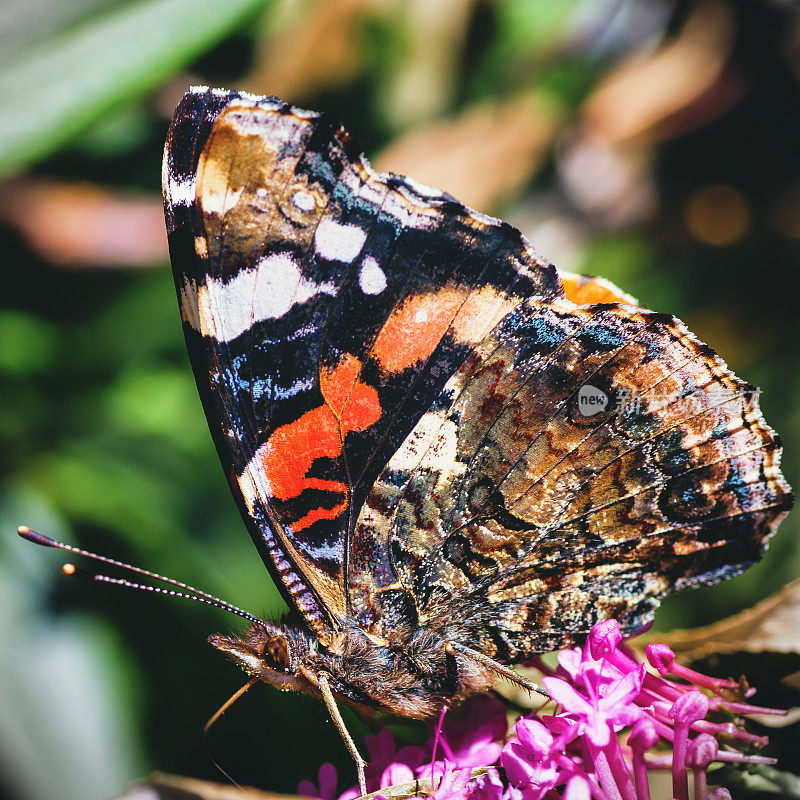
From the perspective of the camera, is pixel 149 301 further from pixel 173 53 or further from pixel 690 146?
pixel 690 146

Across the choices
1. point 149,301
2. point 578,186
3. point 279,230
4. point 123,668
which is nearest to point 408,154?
point 578,186

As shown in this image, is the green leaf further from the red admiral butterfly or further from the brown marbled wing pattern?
the brown marbled wing pattern

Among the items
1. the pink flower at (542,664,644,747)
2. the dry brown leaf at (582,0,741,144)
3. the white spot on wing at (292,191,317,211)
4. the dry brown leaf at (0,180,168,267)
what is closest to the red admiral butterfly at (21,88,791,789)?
the white spot on wing at (292,191,317,211)

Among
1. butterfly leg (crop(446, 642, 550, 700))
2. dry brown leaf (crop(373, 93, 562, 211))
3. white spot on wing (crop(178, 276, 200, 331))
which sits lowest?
butterfly leg (crop(446, 642, 550, 700))

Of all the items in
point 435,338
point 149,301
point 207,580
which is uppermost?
point 149,301

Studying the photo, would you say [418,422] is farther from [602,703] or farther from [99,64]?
[99,64]

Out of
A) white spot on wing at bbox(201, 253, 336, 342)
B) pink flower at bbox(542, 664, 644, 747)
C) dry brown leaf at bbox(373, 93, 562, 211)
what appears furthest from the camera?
dry brown leaf at bbox(373, 93, 562, 211)

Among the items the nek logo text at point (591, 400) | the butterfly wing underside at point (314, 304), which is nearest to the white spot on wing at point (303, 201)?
the butterfly wing underside at point (314, 304)
